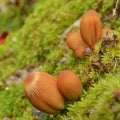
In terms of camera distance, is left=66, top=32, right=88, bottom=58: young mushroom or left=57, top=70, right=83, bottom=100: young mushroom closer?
left=57, top=70, right=83, bottom=100: young mushroom

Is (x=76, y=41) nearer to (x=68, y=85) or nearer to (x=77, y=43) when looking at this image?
(x=77, y=43)

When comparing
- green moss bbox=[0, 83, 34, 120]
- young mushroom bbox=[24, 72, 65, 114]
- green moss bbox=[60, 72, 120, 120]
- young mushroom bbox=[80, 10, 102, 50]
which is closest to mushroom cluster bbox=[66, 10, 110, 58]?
young mushroom bbox=[80, 10, 102, 50]

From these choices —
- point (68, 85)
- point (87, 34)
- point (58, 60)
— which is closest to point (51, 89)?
point (68, 85)

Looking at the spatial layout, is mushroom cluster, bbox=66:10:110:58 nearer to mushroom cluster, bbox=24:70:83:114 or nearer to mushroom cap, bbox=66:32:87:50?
mushroom cap, bbox=66:32:87:50

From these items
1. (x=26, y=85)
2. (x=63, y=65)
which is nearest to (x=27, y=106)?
(x=63, y=65)

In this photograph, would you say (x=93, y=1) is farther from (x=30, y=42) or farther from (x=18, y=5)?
(x=18, y=5)

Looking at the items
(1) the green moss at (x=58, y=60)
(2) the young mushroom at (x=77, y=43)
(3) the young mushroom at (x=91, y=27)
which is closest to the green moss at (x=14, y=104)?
(1) the green moss at (x=58, y=60)

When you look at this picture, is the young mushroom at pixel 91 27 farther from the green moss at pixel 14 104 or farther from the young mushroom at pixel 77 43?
the green moss at pixel 14 104
